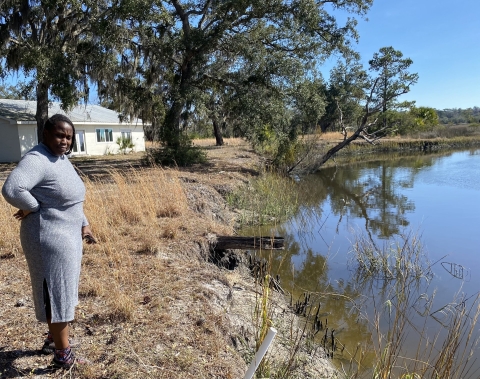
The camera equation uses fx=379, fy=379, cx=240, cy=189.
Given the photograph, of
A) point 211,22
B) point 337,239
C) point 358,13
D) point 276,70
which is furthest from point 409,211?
point 211,22

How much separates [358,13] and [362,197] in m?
7.19

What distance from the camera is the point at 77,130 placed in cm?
2386

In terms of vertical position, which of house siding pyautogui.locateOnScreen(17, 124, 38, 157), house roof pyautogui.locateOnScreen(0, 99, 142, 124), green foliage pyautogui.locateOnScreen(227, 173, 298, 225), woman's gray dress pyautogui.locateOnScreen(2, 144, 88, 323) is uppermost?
house roof pyautogui.locateOnScreen(0, 99, 142, 124)

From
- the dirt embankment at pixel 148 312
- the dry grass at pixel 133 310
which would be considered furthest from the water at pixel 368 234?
the dry grass at pixel 133 310

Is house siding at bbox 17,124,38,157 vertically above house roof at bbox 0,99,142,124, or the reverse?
house roof at bbox 0,99,142,124

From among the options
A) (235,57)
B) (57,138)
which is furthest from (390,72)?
(57,138)

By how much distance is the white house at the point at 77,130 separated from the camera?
67.1 ft

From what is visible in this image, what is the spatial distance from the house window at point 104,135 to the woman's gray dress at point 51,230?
81.6ft

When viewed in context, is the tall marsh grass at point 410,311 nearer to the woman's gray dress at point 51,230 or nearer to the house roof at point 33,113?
the woman's gray dress at point 51,230

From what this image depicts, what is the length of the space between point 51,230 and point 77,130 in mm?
23667

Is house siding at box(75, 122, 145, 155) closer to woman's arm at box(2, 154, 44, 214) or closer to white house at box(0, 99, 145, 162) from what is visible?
white house at box(0, 99, 145, 162)

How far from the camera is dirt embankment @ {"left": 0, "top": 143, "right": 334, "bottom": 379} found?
273 centimetres

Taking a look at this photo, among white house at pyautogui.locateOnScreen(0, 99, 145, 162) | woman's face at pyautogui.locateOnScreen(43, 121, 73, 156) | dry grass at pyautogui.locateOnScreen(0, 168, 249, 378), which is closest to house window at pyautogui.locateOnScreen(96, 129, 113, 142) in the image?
white house at pyautogui.locateOnScreen(0, 99, 145, 162)

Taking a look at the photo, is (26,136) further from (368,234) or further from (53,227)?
(53,227)
